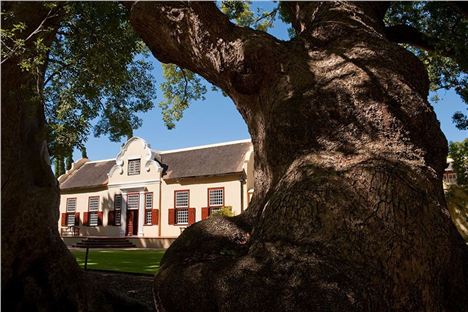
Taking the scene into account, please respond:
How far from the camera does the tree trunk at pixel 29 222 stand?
5816mm

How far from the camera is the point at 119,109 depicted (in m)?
9.10

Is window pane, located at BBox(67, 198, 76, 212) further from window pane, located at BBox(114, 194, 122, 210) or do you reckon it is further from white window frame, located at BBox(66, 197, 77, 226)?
window pane, located at BBox(114, 194, 122, 210)

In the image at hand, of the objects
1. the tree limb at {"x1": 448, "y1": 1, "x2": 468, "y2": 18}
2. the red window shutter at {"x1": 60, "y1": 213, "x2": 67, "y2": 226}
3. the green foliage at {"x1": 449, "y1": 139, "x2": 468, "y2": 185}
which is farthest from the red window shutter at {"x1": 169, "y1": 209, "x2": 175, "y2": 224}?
the tree limb at {"x1": 448, "y1": 1, "x2": 468, "y2": 18}

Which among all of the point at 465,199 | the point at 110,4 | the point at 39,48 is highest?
the point at 110,4

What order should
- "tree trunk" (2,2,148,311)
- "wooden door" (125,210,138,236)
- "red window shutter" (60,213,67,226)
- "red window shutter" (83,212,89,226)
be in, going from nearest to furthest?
"tree trunk" (2,2,148,311)
"wooden door" (125,210,138,236)
"red window shutter" (83,212,89,226)
"red window shutter" (60,213,67,226)

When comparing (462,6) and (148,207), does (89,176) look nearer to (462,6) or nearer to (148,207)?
(148,207)

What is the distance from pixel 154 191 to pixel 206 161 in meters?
4.87

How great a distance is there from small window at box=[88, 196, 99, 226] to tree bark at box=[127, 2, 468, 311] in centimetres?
3136

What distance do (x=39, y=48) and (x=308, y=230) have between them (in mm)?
4145

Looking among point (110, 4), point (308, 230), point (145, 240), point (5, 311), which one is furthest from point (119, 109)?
point (145, 240)

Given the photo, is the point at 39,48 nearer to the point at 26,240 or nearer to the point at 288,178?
the point at 26,240

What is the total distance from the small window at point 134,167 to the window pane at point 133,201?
1.83 metres

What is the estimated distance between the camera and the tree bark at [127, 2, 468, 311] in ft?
8.94

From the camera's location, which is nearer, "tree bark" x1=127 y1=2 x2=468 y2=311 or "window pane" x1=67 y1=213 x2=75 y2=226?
"tree bark" x1=127 y1=2 x2=468 y2=311
